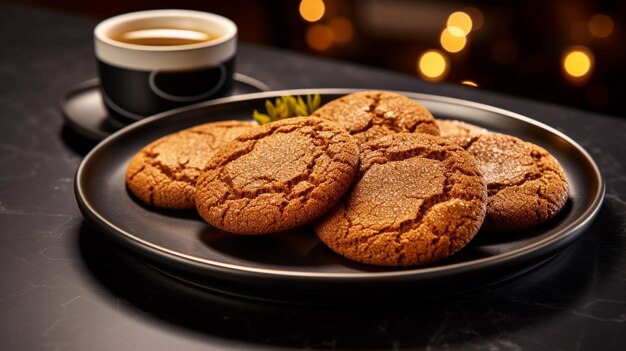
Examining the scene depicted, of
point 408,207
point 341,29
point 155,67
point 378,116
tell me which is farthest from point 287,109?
point 341,29

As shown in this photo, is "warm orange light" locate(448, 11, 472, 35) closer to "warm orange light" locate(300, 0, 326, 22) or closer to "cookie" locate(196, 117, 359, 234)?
"warm orange light" locate(300, 0, 326, 22)

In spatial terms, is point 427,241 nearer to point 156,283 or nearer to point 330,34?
point 156,283

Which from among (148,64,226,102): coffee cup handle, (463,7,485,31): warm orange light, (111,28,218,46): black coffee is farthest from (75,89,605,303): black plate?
(463,7,485,31): warm orange light

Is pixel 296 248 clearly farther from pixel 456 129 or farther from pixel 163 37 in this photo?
pixel 163 37

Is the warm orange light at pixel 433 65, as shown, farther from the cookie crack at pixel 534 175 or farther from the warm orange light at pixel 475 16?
the cookie crack at pixel 534 175

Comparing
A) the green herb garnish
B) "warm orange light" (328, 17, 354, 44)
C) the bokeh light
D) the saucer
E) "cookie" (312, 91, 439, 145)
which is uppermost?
the bokeh light

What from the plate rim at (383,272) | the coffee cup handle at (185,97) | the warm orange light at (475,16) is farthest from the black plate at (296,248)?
the warm orange light at (475,16)

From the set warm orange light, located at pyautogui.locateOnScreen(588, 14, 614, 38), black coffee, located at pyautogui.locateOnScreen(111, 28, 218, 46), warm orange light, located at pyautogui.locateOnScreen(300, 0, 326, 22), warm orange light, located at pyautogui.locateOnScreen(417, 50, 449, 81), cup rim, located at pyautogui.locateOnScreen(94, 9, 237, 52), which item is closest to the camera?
cup rim, located at pyautogui.locateOnScreen(94, 9, 237, 52)
